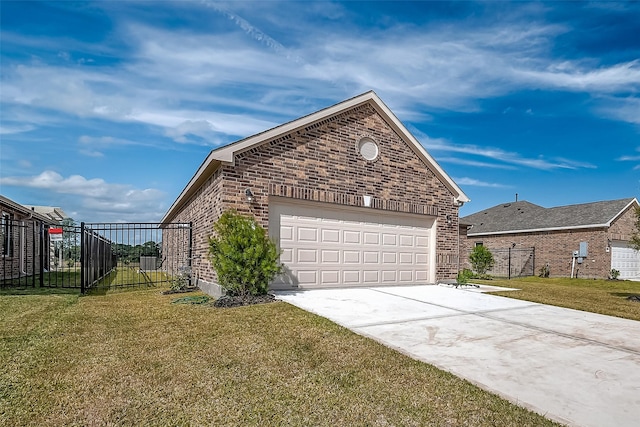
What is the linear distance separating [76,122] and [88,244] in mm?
5450

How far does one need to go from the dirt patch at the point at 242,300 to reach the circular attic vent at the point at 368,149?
5.43m

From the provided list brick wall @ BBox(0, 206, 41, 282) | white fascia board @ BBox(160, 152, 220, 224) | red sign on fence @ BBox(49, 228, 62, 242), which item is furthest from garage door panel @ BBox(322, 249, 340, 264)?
brick wall @ BBox(0, 206, 41, 282)

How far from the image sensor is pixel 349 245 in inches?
414

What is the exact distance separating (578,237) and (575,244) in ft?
1.53

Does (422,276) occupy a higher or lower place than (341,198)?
lower

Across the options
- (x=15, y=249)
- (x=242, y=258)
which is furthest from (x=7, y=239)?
(x=242, y=258)

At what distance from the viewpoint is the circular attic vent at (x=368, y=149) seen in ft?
35.8

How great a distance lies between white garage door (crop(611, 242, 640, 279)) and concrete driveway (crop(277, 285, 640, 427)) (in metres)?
18.0

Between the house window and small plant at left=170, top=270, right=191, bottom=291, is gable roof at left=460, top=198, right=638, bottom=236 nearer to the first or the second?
small plant at left=170, top=270, right=191, bottom=291

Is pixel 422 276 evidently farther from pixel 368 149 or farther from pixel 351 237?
pixel 368 149

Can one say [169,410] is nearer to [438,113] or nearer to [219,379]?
[219,379]

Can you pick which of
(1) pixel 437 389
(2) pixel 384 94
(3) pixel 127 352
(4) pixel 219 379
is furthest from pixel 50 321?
(2) pixel 384 94

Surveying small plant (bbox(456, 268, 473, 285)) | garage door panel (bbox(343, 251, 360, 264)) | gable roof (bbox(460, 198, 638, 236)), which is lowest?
small plant (bbox(456, 268, 473, 285))

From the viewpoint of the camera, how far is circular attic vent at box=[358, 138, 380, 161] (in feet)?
35.8
